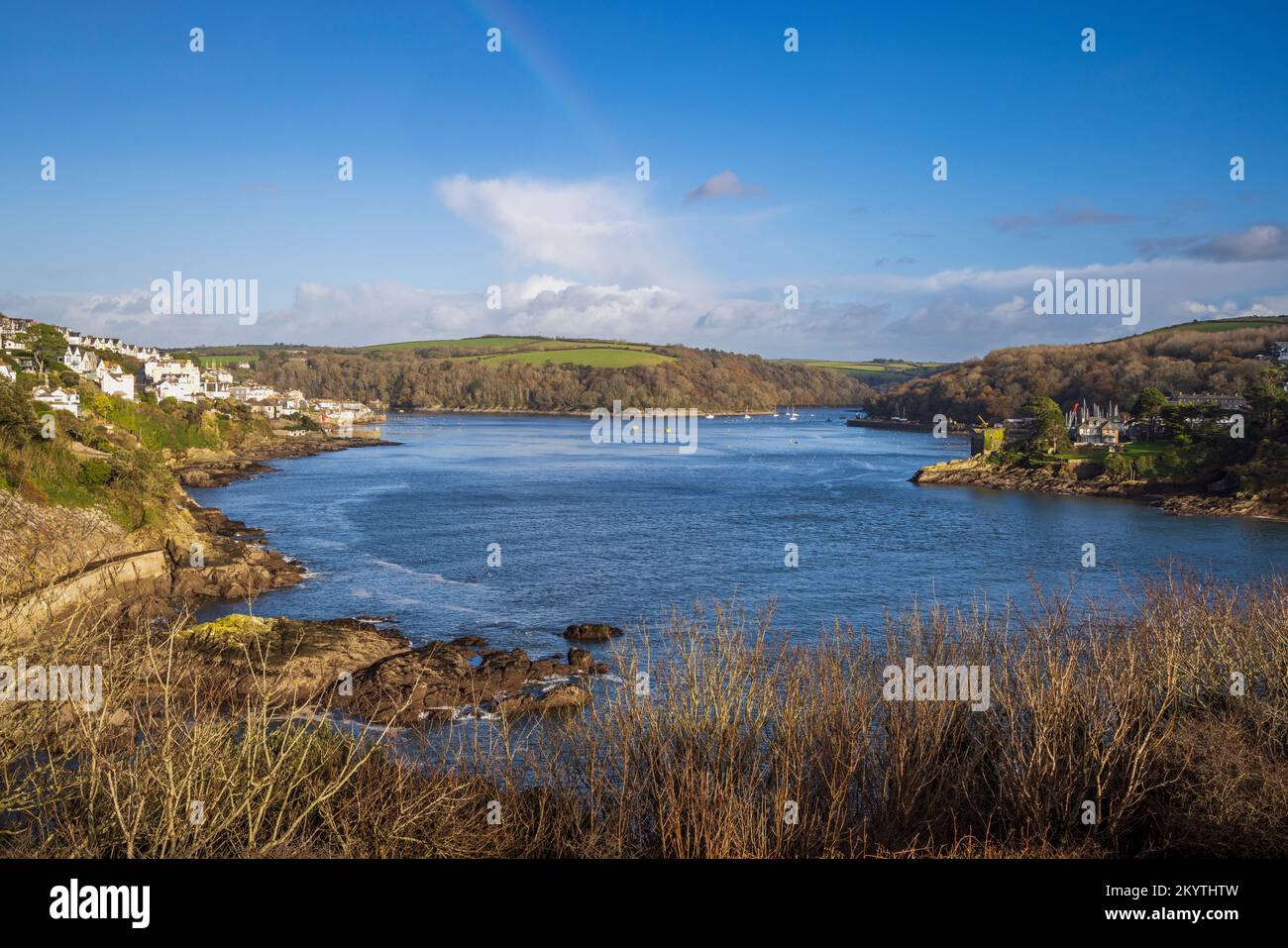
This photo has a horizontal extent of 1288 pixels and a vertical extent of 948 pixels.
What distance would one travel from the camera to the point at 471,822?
9133mm

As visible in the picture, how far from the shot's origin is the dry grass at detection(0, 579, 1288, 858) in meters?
7.71

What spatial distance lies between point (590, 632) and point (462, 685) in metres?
5.39

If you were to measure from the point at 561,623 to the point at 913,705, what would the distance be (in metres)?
15.4

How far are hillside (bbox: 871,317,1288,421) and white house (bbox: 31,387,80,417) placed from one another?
275ft

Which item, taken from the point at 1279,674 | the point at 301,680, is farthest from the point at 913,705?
the point at 301,680

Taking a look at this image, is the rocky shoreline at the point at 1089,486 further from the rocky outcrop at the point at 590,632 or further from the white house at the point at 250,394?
the white house at the point at 250,394

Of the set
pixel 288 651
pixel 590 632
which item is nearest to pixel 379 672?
pixel 288 651

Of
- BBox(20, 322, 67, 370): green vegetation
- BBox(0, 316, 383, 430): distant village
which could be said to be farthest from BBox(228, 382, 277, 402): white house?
BBox(20, 322, 67, 370): green vegetation

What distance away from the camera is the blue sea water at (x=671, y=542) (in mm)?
26688

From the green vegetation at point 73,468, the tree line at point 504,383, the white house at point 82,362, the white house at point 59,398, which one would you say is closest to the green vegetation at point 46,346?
the white house at point 82,362

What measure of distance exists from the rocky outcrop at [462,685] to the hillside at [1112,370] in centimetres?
7973

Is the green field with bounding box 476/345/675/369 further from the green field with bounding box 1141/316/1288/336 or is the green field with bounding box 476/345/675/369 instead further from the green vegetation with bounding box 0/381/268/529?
the green vegetation with bounding box 0/381/268/529

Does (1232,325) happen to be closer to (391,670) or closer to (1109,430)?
(1109,430)
